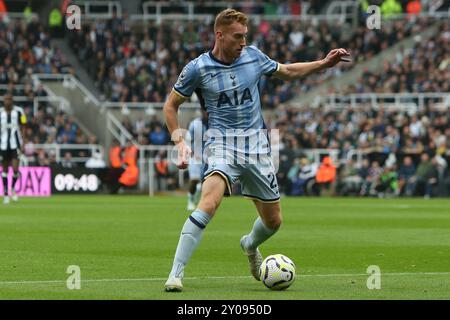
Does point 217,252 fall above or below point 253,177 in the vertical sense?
below

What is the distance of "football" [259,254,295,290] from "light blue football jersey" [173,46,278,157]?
1.07 metres

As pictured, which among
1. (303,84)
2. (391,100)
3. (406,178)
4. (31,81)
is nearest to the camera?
(406,178)

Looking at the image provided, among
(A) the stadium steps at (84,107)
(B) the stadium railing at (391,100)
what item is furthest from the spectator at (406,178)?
(A) the stadium steps at (84,107)

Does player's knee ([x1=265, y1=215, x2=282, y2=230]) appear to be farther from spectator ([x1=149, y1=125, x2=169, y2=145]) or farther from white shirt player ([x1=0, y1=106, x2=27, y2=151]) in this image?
spectator ([x1=149, y1=125, x2=169, y2=145])

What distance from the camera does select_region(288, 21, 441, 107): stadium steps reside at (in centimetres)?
4528

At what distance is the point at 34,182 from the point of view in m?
36.0

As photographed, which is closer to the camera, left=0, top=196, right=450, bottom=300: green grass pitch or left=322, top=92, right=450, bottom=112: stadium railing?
left=0, top=196, right=450, bottom=300: green grass pitch

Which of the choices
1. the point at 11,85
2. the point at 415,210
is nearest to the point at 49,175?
the point at 11,85

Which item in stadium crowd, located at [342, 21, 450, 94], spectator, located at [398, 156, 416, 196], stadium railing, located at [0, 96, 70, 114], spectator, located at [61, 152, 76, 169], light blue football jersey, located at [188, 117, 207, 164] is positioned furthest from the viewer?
stadium crowd, located at [342, 21, 450, 94]

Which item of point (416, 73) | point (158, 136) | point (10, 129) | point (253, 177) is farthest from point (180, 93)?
point (416, 73)

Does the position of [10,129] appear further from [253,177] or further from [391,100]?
[253,177]

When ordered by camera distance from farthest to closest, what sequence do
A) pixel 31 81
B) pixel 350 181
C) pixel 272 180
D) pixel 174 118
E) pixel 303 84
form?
pixel 303 84 < pixel 31 81 < pixel 350 181 < pixel 272 180 < pixel 174 118

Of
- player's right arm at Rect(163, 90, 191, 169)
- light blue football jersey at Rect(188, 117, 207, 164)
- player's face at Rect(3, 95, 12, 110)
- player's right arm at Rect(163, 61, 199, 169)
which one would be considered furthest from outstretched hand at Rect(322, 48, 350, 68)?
player's face at Rect(3, 95, 12, 110)

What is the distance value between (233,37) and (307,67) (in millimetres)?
1031
